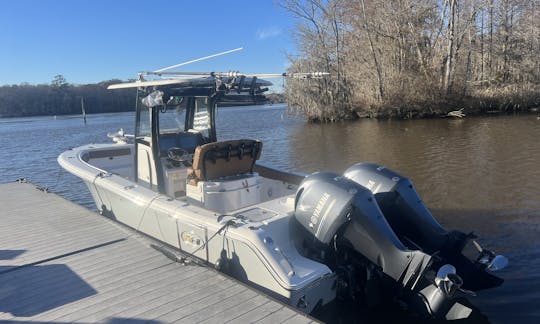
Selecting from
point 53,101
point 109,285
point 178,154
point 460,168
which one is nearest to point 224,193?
point 178,154

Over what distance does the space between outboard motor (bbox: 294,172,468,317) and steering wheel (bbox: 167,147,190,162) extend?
2.61 m

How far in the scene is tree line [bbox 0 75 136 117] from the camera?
7206 cm

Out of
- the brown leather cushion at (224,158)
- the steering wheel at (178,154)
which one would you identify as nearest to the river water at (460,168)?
the brown leather cushion at (224,158)

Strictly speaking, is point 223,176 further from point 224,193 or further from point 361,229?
point 361,229

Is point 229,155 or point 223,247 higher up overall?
point 229,155

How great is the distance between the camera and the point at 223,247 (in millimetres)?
4305

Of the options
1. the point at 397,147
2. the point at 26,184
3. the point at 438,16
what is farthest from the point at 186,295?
the point at 438,16

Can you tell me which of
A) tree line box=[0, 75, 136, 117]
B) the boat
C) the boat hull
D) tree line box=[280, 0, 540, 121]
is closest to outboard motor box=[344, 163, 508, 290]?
the boat

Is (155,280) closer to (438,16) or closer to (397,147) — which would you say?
(397,147)

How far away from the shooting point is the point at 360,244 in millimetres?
3830

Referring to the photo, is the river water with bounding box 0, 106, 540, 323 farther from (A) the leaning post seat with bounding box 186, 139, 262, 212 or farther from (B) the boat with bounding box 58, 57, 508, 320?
(A) the leaning post seat with bounding box 186, 139, 262, 212

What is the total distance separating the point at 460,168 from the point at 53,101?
259 feet

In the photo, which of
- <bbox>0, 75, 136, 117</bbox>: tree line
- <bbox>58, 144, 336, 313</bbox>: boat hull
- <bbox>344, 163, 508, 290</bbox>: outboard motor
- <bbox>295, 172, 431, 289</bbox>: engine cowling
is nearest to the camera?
<bbox>295, 172, 431, 289</bbox>: engine cowling

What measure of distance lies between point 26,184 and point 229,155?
6.63 meters
